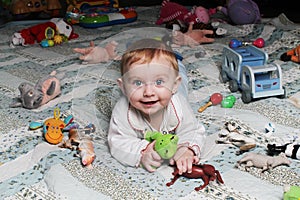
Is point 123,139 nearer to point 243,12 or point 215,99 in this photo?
point 215,99

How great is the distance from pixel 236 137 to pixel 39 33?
117cm

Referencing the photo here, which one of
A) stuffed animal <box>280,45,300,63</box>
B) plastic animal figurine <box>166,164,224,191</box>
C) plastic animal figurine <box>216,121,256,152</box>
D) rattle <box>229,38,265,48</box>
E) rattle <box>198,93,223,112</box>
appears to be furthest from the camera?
rattle <box>229,38,265,48</box>

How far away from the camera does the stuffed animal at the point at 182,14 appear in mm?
1963

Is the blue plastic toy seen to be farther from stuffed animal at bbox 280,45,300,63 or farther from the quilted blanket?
stuffed animal at bbox 280,45,300,63

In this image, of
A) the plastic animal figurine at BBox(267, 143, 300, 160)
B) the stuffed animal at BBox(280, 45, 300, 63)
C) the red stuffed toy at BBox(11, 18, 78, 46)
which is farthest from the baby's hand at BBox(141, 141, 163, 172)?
the red stuffed toy at BBox(11, 18, 78, 46)

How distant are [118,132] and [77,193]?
0.53 feet

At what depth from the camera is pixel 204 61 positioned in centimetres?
126

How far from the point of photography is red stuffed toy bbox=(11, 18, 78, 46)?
1840mm

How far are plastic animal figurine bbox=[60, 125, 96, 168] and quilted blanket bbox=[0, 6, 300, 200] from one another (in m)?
0.01

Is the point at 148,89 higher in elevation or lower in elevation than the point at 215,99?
higher

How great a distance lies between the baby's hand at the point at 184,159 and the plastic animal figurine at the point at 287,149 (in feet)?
0.55

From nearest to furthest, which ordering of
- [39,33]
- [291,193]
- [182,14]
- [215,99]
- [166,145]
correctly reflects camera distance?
[291,193] < [166,145] < [215,99] < [39,33] < [182,14]

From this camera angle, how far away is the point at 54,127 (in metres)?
1.03

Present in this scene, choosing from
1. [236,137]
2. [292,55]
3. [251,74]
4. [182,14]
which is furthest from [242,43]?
[236,137]
